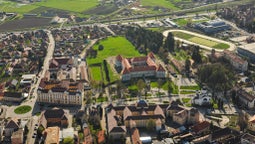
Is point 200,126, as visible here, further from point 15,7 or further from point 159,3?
point 15,7

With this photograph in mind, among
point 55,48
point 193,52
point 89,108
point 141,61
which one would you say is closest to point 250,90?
point 193,52

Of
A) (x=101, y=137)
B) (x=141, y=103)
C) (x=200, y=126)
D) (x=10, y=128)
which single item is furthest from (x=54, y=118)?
(x=200, y=126)

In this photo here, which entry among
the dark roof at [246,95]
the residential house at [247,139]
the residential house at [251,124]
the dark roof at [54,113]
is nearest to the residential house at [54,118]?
the dark roof at [54,113]

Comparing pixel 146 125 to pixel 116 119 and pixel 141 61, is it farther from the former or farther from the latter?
pixel 141 61

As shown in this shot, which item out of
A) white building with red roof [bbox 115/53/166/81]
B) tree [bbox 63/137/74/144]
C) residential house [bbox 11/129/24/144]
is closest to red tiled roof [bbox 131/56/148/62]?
white building with red roof [bbox 115/53/166/81]

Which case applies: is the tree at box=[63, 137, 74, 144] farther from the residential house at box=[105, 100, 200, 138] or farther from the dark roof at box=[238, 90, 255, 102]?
the dark roof at box=[238, 90, 255, 102]

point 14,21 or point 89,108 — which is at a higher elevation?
point 14,21

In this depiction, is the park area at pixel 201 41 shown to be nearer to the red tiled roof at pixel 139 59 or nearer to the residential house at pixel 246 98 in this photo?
the red tiled roof at pixel 139 59
